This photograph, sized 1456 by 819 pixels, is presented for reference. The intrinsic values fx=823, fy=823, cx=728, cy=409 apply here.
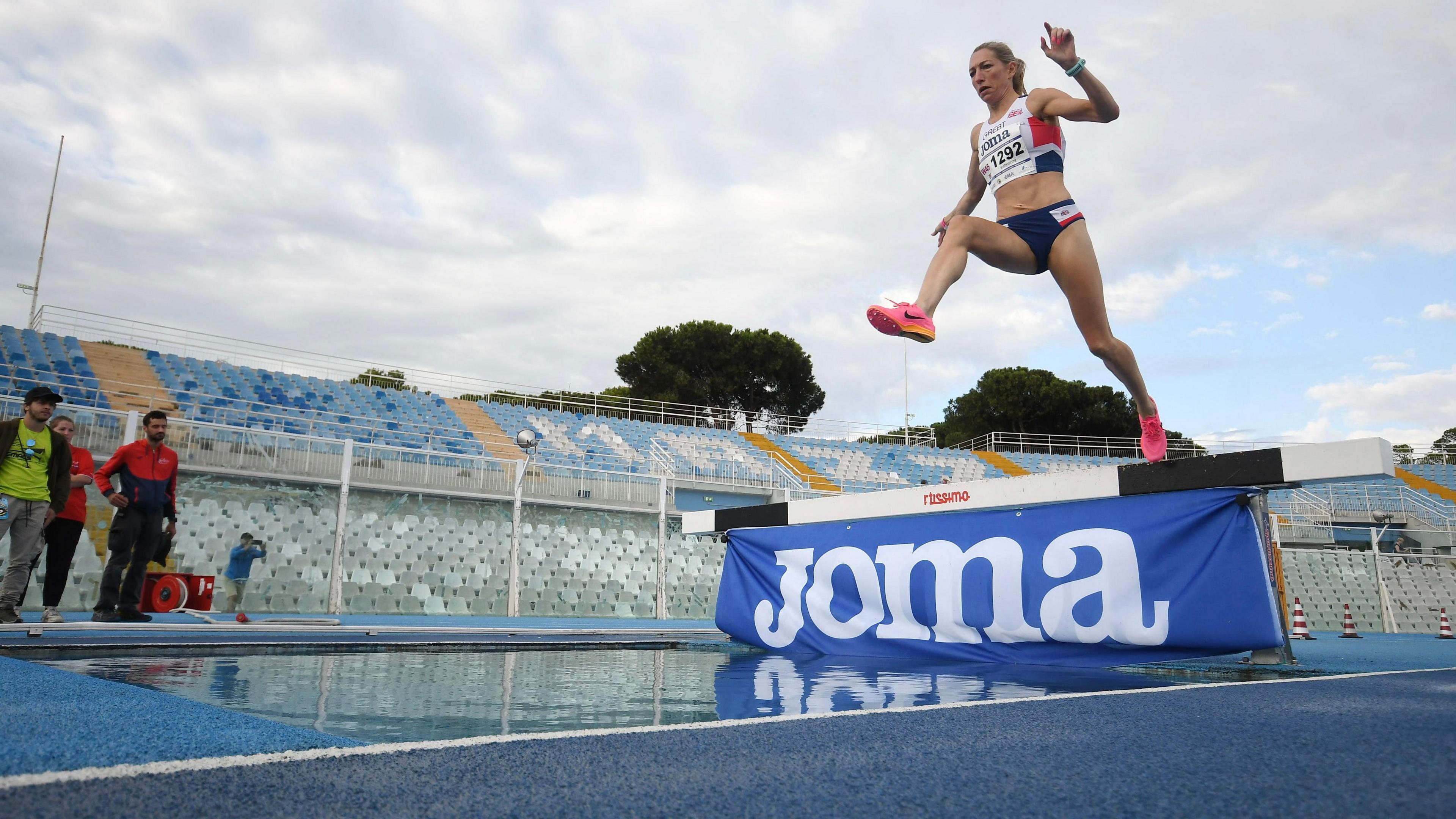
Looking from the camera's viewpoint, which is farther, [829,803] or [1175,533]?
[1175,533]

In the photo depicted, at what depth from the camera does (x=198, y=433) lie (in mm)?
9625

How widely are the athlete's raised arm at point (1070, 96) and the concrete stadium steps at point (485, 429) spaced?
14.7m

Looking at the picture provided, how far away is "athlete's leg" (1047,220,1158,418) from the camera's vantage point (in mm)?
3043

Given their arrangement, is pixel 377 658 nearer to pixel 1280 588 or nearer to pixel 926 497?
pixel 926 497

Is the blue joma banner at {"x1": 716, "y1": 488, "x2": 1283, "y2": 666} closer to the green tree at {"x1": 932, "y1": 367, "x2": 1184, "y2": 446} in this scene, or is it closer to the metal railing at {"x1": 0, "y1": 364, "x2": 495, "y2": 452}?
the metal railing at {"x1": 0, "y1": 364, "x2": 495, "y2": 452}

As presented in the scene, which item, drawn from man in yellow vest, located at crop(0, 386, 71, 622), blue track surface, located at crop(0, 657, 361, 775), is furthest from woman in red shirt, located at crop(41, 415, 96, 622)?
blue track surface, located at crop(0, 657, 361, 775)

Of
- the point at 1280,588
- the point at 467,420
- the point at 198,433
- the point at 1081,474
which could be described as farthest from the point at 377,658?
the point at 467,420

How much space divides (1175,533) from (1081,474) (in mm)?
537

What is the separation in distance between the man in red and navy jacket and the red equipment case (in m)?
2.61

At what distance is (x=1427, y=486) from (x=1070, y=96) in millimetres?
27696

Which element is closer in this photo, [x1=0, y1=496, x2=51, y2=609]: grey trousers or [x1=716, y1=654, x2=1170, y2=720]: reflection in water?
[x1=716, y1=654, x2=1170, y2=720]: reflection in water

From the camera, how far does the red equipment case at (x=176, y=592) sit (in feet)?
25.9

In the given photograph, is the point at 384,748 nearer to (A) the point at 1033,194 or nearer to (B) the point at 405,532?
(A) the point at 1033,194

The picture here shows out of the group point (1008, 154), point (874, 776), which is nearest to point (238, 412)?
point (1008, 154)
